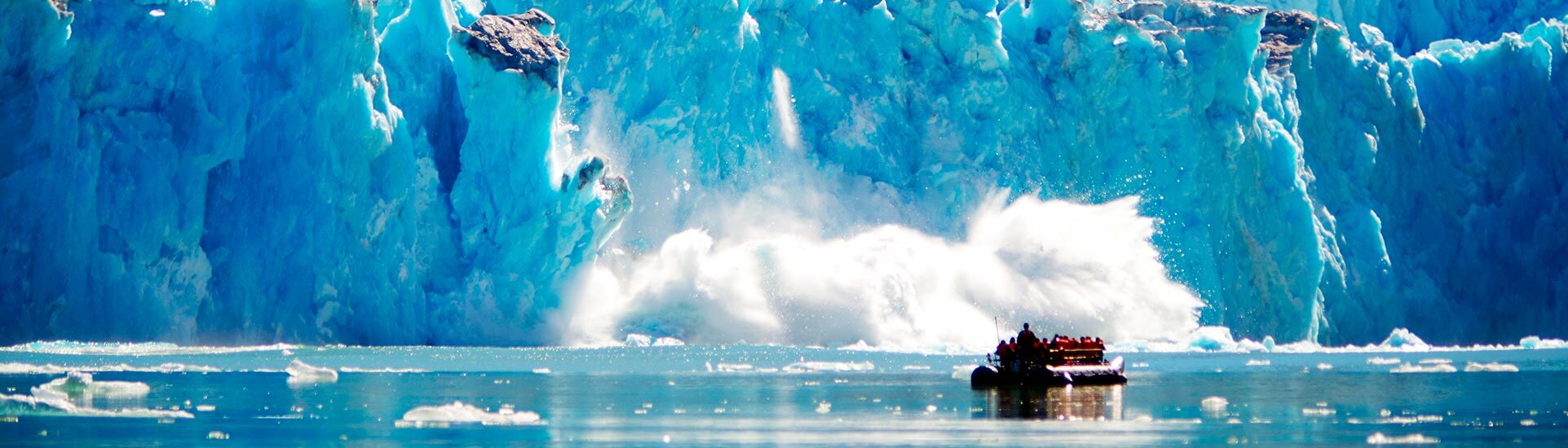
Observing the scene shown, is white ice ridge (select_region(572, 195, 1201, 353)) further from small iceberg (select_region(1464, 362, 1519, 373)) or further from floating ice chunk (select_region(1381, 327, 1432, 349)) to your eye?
small iceberg (select_region(1464, 362, 1519, 373))

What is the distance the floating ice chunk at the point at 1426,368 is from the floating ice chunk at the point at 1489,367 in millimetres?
269

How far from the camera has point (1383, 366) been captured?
39219mm

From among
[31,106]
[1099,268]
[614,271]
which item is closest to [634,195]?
[614,271]

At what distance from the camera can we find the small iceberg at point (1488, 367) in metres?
37.7

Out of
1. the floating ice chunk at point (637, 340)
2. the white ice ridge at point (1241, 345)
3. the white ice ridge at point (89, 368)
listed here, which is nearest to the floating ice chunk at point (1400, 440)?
the white ice ridge at point (89, 368)

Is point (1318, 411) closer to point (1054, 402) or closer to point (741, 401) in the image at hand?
point (1054, 402)

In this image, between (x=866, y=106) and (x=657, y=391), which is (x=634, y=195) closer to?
(x=866, y=106)

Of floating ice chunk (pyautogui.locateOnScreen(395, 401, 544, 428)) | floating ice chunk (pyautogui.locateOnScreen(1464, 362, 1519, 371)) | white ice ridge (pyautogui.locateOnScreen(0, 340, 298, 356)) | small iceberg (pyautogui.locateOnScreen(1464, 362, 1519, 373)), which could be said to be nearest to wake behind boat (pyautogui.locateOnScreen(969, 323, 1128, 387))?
small iceberg (pyautogui.locateOnScreen(1464, 362, 1519, 373))

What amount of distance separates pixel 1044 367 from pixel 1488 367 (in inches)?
426

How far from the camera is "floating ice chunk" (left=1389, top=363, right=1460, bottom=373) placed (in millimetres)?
37094

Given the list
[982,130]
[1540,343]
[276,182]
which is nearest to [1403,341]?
[1540,343]

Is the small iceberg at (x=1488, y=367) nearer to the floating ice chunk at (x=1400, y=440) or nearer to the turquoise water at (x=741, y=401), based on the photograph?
the turquoise water at (x=741, y=401)

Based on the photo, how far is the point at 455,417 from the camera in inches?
926

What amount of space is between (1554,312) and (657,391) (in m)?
34.9
